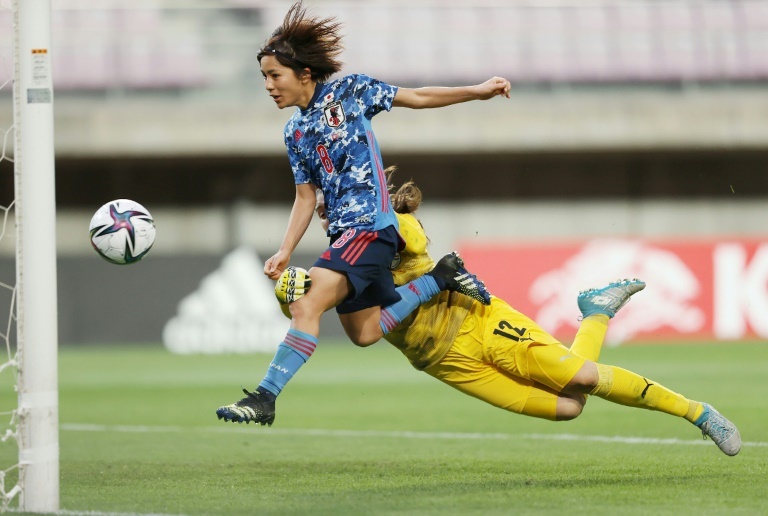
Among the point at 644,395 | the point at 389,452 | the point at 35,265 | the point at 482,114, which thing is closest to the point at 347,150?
the point at 35,265

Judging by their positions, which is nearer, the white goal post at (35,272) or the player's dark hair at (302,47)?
the white goal post at (35,272)

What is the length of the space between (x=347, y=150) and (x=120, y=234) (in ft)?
3.99

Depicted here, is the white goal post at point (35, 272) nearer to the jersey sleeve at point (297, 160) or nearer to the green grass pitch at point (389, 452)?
the green grass pitch at point (389, 452)

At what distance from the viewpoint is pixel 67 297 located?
1959 cm

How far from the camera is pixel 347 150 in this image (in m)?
5.88

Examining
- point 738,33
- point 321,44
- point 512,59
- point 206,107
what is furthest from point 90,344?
point 321,44

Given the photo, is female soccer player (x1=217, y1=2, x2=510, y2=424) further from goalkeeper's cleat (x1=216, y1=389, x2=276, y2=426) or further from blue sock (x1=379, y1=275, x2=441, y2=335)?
goalkeeper's cleat (x1=216, y1=389, x2=276, y2=426)

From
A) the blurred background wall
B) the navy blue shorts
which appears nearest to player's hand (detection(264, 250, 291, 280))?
the navy blue shorts

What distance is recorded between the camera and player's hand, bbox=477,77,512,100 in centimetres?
569

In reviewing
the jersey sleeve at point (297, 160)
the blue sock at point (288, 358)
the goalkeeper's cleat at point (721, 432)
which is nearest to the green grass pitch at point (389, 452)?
the goalkeeper's cleat at point (721, 432)

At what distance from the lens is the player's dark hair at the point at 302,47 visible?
5.95m

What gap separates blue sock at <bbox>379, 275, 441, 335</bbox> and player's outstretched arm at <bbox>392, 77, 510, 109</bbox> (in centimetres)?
96

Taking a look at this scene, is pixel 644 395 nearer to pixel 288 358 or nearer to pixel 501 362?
pixel 501 362

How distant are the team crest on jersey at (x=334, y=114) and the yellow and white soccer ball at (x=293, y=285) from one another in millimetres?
812
